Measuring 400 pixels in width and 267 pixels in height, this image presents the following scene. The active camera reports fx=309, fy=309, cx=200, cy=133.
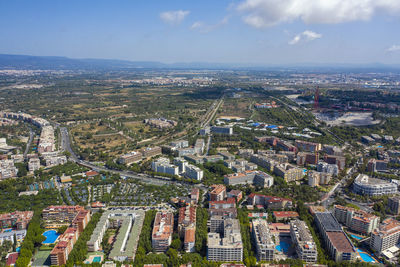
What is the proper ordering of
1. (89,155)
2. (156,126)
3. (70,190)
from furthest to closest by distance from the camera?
(156,126), (89,155), (70,190)

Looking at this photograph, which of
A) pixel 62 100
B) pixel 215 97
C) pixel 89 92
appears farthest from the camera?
pixel 89 92

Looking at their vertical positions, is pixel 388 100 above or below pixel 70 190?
above

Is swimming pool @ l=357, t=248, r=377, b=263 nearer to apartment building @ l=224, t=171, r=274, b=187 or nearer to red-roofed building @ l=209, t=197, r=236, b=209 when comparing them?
red-roofed building @ l=209, t=197, r=236, b=209

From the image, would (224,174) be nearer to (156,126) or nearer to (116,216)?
(116,216)

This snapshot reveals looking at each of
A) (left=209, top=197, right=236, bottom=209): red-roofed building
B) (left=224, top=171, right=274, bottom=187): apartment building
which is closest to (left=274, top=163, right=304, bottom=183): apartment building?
(left=224, top=171, right=274, bottom=187): apartment building

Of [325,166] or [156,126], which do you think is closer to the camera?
[325,166]

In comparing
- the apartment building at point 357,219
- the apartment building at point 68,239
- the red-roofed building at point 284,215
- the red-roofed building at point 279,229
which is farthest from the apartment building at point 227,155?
the apartment building at point 68,239

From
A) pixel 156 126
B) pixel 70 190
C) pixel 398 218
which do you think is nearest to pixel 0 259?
pixel 70 190
